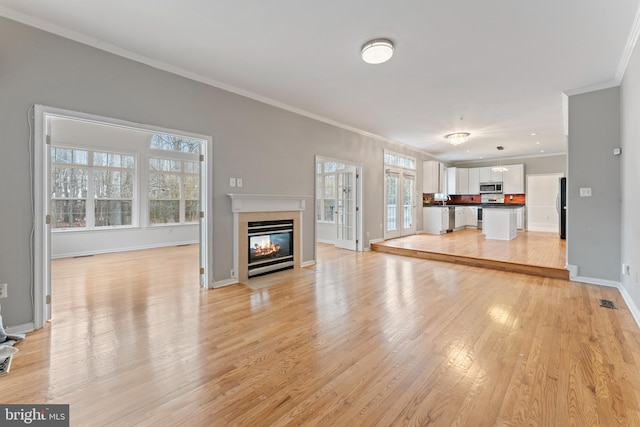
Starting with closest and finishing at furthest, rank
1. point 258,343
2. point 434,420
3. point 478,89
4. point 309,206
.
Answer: point 434,420 < point 258,343 < point 478,89 < point 309,206

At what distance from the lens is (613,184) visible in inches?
152

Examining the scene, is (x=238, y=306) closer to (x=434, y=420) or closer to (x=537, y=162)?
(x=434, y=420)

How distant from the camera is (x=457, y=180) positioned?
10.7m

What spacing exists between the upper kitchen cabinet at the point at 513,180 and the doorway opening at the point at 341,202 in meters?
6.64

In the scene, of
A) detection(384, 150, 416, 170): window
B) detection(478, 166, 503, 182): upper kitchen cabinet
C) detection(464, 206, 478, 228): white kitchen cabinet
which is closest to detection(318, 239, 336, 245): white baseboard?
detection(384, 150, 416, 170): window

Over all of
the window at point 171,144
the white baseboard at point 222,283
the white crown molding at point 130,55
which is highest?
the window at point 171,144

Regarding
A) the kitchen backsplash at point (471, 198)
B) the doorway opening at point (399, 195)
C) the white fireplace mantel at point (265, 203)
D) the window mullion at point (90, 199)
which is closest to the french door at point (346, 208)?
the doorway opening at point (399, 195)

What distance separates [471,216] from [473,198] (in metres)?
0.89

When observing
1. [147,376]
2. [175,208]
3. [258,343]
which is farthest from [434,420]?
[175,208]

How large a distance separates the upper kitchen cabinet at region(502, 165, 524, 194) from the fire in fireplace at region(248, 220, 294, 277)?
349 inches

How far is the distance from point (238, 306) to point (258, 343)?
96 cm

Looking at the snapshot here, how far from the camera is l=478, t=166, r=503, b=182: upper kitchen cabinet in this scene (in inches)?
404

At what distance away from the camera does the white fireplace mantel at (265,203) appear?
4.17 m

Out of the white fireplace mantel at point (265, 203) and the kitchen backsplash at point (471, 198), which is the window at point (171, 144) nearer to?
the white fireplace mantel at point (265, 203)
